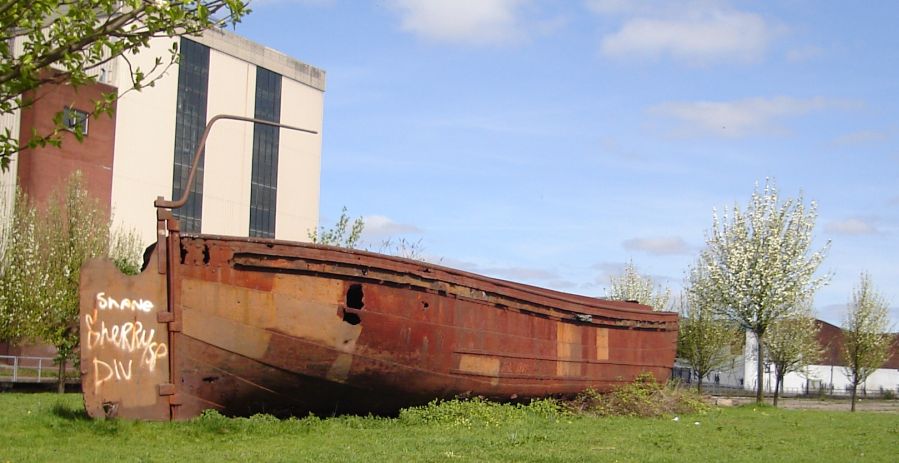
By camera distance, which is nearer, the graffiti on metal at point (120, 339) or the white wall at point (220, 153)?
the graffiti on metal at point (120, 339)

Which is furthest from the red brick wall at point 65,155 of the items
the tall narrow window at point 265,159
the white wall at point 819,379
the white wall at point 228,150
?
the white wall at point 819,379

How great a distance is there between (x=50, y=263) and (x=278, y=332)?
20292 mm

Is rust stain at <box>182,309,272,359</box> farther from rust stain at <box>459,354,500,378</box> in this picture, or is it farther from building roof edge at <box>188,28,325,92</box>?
building roof edge at <box>188,28,325,92</box>

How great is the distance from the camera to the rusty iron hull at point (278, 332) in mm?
13773

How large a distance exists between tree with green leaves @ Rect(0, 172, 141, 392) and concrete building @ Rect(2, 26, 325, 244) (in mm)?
6683

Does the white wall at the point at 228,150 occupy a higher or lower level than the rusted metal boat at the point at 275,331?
higher

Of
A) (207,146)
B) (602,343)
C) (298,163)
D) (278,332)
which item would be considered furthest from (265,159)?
(278,332)

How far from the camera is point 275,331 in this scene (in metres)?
14.4

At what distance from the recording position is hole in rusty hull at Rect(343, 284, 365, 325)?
15.2 meters

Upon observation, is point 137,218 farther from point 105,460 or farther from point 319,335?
point 105,460

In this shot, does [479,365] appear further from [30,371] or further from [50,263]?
[30,371]

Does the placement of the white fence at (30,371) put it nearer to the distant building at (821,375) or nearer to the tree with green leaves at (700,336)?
the tree with green leaves at (700,336)

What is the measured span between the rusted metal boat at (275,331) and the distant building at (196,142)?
26329mm

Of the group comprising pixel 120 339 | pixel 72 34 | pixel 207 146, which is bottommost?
pixel 120 339
